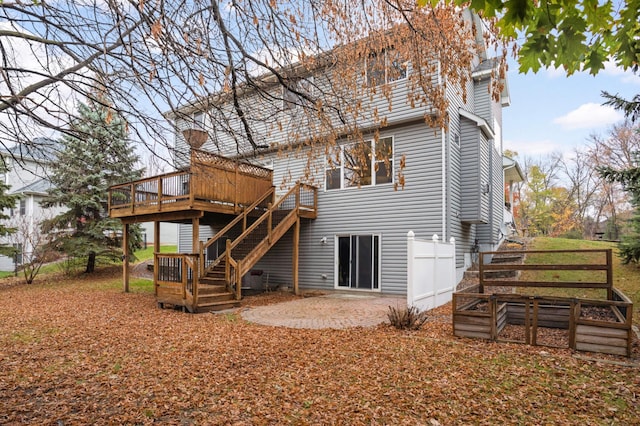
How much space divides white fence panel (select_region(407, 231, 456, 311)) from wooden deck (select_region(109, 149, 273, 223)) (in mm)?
4922

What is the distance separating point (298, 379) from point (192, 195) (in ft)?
23.7

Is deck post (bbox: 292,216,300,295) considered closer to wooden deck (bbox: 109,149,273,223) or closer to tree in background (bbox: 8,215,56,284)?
wooden deck (bbox: 109,149,273,223)

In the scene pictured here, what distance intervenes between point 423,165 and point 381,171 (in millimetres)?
1311

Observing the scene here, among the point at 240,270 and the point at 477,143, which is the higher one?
the point at 477,143

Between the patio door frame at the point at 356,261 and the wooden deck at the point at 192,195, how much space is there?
3.29 meters

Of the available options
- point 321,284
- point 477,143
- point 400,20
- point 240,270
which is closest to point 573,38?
point 400,20

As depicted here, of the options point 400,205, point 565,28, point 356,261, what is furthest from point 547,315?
point 356,261

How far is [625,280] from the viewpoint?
10.7m

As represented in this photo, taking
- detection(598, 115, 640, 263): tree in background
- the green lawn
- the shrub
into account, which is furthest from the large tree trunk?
detection(598, 115, 640, 263): tree in background

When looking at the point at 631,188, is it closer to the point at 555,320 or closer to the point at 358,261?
the point at 555,320

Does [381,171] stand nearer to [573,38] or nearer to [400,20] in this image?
[400,20]

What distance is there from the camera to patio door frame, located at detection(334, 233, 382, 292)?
11.8 metres

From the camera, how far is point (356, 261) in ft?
40.2

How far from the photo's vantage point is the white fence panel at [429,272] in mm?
7863
